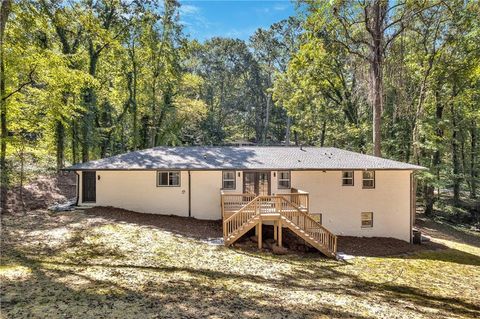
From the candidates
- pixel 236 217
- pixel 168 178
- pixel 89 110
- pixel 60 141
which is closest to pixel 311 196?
pixel 236 217

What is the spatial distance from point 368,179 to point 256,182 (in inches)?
228

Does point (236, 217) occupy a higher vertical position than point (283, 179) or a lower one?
lower

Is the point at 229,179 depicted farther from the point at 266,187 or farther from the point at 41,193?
the point at 41,193

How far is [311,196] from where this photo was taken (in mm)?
15031

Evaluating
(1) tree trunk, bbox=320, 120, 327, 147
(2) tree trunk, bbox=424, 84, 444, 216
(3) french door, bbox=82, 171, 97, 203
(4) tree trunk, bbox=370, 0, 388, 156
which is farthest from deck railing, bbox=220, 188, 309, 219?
(1) tree trunk, bbox=320, 120, 327, 147

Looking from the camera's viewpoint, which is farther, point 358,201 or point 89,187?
point 358,201

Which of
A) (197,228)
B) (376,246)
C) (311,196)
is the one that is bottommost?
(376,246)

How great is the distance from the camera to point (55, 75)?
42.5 feet

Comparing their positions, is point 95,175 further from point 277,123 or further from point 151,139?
point 277,123

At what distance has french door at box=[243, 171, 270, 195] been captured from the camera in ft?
50.3

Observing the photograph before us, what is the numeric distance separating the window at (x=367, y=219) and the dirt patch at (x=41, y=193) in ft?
53.4

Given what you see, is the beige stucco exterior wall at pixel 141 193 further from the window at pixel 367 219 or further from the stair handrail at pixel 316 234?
the window at pixel 367 219

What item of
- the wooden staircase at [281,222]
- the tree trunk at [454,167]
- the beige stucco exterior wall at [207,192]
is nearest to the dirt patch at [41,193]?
the beige stucco exterior wall at [207,192]

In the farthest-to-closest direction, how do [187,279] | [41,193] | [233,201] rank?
[41,193] → [233,201] → [187,279]
